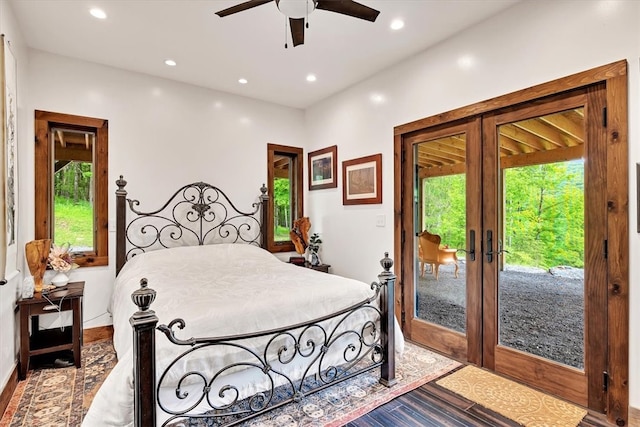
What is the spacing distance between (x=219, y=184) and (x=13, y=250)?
214cm

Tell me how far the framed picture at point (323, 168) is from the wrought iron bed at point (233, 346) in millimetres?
1589

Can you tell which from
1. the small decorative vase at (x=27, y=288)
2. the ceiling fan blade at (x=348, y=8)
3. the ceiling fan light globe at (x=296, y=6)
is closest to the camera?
the ceiling fan light globe at (x=296, y=6)

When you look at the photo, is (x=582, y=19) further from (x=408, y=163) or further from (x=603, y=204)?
(x=408, y=163)

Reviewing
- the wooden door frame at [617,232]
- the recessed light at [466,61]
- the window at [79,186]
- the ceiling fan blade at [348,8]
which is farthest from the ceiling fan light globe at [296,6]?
the window at [79,186]

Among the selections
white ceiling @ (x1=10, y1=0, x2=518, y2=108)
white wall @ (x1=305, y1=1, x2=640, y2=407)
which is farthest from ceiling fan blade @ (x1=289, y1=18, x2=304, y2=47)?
white wall @ (x1=305, y1=1, x2=640, y2=407)

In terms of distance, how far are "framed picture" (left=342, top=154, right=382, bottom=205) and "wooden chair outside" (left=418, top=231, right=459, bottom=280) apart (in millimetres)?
706

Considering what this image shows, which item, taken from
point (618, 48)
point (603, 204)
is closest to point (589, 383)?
point (603, 204)

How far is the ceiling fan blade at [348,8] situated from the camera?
2057mm

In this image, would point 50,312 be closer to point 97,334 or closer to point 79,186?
point 97,334

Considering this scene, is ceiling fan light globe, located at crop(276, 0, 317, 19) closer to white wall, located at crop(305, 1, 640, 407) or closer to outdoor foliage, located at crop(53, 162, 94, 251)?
white wall, located at crop(305, 1, 640, 407)

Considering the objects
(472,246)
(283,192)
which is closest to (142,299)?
(472,246)

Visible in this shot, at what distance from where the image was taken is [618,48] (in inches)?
83.4

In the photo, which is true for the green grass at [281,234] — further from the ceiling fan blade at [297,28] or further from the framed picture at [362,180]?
the ceiling fan blade at [297,28]

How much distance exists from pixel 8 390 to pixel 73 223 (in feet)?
5.73
